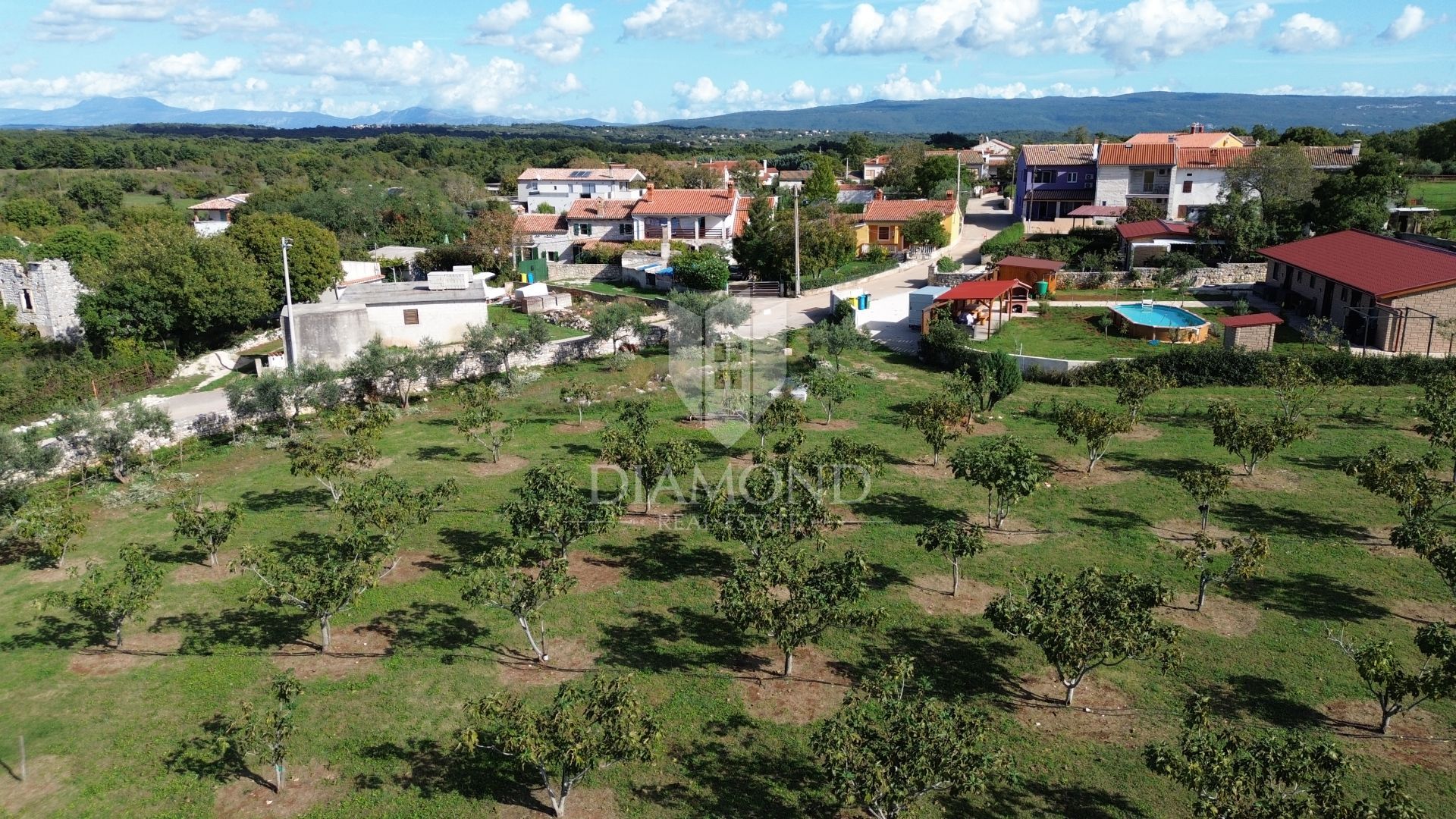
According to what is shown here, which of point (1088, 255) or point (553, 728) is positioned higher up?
point (1088, 255)

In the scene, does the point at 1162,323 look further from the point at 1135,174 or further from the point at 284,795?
the point at 284,795

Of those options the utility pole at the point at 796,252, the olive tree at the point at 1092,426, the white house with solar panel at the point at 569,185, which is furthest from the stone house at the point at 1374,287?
the white house with solar panel at the point at 569,185

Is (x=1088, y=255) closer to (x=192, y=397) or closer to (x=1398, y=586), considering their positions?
(x=1398, y=586)

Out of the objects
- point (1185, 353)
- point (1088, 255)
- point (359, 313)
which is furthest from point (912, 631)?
point (1088, 255)

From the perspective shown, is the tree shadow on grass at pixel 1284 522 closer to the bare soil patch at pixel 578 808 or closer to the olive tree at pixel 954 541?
the olive tree at pixel 954 541

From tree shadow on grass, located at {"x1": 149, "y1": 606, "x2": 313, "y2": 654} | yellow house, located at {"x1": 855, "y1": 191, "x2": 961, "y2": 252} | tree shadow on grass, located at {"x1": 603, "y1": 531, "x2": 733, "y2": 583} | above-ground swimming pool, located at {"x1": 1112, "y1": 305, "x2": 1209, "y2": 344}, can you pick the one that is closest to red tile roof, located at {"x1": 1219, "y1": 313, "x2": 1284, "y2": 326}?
above-ground swimming pool, located at {"x1": 1112, "y1": 305, "x2": 1209, "y2": 344}

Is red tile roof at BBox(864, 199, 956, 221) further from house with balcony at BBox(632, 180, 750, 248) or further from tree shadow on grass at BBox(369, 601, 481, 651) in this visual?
tree shadow on grass at BBox(369, 601, 481, 651)

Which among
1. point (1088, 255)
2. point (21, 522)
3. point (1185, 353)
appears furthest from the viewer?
point (1088, 255)
